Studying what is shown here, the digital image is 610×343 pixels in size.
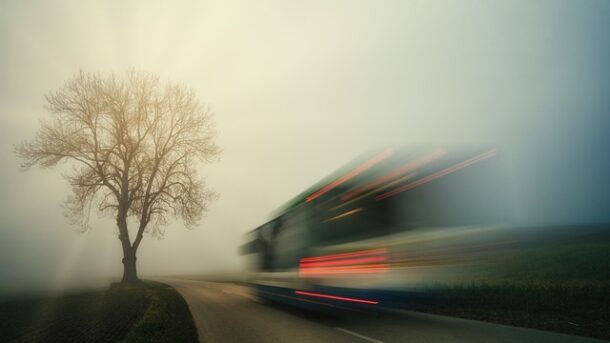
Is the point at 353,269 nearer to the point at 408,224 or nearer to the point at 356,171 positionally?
the point at 408,224

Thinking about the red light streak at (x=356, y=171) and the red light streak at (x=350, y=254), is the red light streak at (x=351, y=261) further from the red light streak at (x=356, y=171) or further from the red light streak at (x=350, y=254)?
the red light streak at (x=356, y=171)

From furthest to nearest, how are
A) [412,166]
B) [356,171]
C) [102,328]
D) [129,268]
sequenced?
1. [129,268]
2. [102,328]
3. [356,171]
4. [412,166]

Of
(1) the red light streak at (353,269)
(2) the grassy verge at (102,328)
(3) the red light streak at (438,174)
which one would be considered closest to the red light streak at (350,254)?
(1) the red light streak at (353,269)

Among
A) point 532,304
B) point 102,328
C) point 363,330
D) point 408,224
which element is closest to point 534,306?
point 532,304

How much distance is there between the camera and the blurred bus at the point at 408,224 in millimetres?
7422

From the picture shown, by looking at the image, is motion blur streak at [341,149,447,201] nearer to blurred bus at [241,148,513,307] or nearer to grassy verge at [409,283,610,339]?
blurred bus at [241,148,513,307]

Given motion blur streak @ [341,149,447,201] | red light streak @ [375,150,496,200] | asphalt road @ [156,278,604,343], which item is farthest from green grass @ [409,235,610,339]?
motion blur streak @ [341,149,447,201]

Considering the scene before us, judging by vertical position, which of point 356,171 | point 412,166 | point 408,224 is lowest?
point 408,224

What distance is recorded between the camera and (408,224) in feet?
25.1

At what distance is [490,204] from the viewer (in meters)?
8.19

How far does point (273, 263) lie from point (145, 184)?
1947cm

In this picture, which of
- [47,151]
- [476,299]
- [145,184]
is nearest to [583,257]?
[476,299]

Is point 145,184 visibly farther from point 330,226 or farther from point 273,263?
point 330,226

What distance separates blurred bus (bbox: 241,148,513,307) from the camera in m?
7.42
